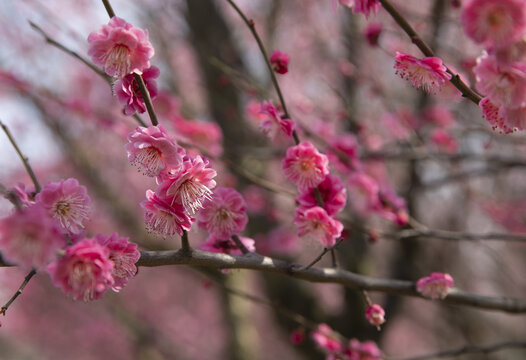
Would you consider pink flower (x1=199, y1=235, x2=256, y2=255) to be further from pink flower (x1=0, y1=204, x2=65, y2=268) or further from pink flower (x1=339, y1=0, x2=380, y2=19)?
pink flower (x1=339, y1=0, x2=380, y2=19)

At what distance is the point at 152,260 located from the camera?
1.11 metres

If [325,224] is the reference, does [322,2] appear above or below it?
above

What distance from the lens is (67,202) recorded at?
1.18 m

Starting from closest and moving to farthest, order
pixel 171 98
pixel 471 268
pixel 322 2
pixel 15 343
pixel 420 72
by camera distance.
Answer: pixel 420 72
pixel 171 98
pixel 322 2
pixel 471 268
pixel 15 343

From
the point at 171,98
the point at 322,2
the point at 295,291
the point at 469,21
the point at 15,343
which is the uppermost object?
the point at 322,2

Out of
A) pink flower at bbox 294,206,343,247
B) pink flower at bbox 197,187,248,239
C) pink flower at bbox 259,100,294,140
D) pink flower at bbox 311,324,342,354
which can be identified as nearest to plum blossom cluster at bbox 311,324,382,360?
pink flower at bbox 311,324,342,354

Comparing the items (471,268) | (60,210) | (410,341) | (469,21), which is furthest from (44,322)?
(469,21)

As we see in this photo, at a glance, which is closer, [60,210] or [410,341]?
[60,210]

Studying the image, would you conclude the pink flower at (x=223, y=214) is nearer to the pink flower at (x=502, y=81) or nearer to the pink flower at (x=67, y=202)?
the pink flower at (x=67, y=202)

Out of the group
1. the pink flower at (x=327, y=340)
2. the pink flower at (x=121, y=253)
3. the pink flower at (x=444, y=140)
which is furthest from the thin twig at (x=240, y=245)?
the pink flower at (x=444, y=140)

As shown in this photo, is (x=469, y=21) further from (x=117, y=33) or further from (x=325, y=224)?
(x=117, y=33)

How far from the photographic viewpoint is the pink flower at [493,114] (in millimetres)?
1132

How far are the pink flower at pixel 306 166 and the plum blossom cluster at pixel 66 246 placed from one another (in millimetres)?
582

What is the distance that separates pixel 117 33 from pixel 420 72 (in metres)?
0.88
